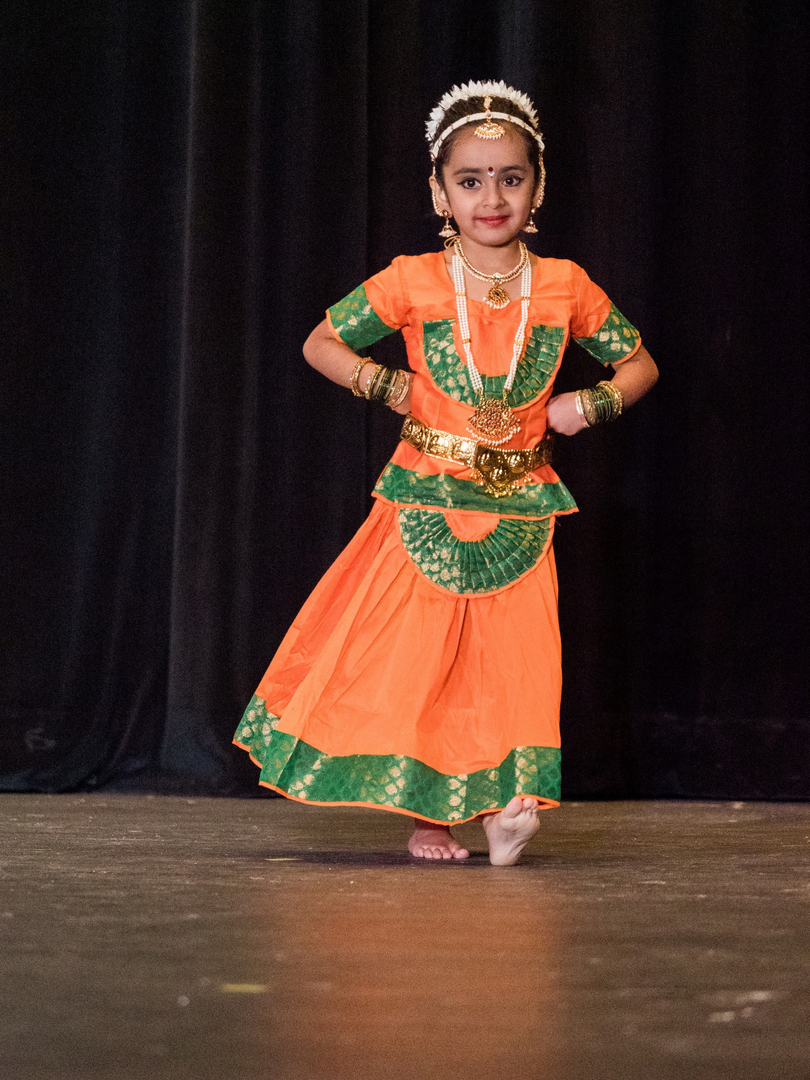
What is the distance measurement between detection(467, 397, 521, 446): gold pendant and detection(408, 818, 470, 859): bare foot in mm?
656

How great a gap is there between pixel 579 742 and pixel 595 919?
175cm

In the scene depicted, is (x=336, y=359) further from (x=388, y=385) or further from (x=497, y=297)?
(x=497, y=297)

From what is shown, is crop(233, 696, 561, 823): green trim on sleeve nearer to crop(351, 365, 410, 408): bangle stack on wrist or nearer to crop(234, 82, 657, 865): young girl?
crop(234, 82, 657, 865): young girl

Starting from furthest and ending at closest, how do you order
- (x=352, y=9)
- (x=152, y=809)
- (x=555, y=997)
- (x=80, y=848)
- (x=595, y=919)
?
1. (x=352, y=9)
2. (x=152, y=809)
3. (x=80, y=848)
4. (x=595, y=919)
5. (x=555, y=997)

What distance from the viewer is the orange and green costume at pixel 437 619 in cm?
215

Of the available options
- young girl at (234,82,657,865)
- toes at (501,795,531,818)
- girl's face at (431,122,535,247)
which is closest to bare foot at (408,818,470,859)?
young girl at (234,82,657,865)

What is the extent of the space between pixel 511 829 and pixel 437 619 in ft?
1.21

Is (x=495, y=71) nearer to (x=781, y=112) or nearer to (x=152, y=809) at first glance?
(x=781, y=112)

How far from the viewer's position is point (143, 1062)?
3.27ft

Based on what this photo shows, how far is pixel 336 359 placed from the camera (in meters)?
2.31

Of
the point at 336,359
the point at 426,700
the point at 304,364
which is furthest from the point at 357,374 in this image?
the point at 304,364

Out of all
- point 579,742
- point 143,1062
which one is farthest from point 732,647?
point 143,1062

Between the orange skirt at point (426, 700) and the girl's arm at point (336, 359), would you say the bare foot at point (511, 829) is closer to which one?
the orange skirt at point (426, 700)

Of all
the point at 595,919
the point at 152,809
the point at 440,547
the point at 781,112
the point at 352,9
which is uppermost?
the point at 352,9
